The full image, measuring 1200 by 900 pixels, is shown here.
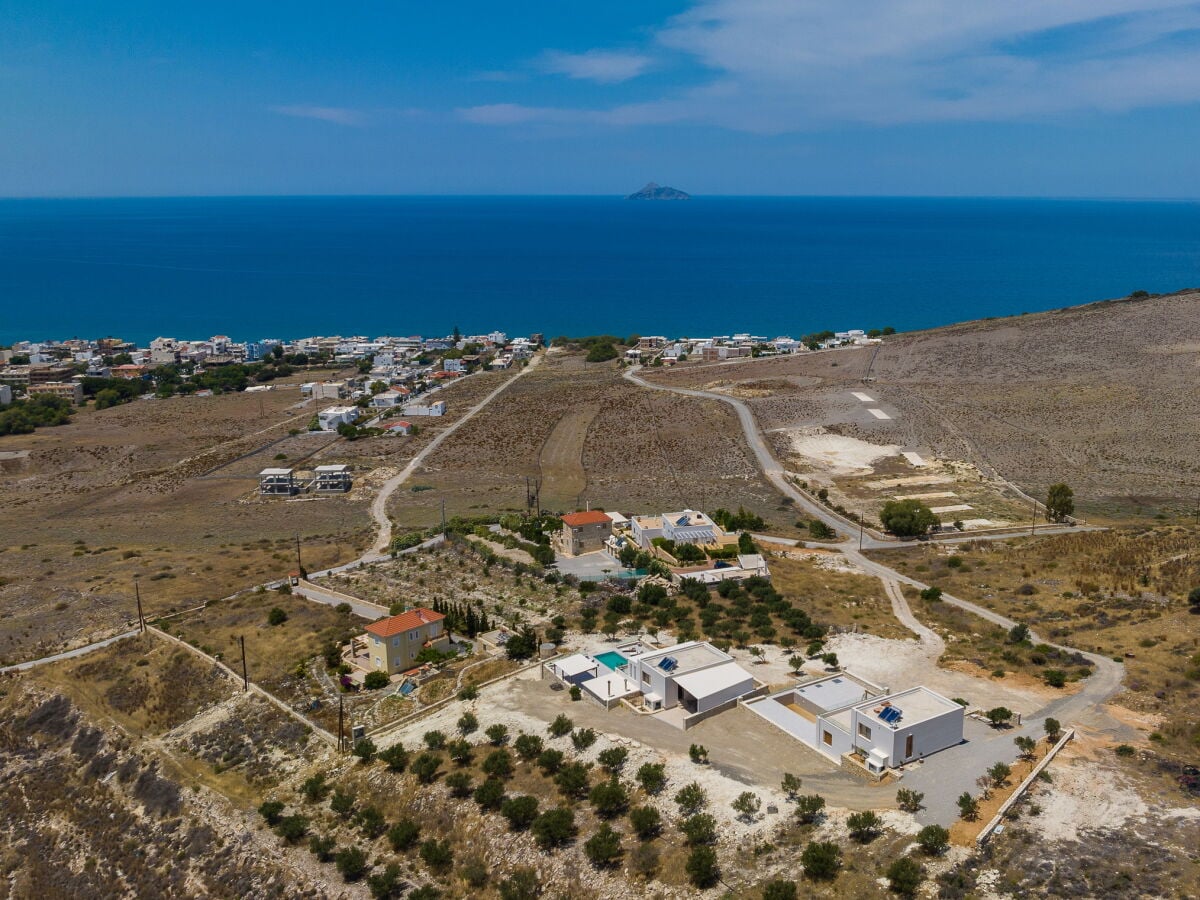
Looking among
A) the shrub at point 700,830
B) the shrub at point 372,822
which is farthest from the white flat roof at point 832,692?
the shrub at point 372,822

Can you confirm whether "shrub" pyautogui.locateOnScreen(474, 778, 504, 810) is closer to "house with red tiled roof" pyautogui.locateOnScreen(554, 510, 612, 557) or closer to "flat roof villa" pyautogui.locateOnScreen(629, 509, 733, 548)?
"house with red tiled roof" pyautogui.locateOnScreen(554, 510, 612, 557)

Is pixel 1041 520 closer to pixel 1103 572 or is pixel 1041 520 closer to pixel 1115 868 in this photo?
pixel 1103 572

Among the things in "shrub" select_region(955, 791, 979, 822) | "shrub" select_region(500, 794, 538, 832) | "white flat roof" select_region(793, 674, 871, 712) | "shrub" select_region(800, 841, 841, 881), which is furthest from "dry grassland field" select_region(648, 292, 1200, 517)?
"shrub" select_region(500, 794, 538, 832)

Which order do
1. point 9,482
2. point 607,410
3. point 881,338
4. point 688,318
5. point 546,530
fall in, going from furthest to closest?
point 688,318
point 881,338
point 607,410
point 9,482
point 546,530

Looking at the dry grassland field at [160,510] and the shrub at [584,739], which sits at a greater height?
the shrub at [584,739]

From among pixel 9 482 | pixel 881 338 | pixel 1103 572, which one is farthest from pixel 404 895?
pixel 881 338

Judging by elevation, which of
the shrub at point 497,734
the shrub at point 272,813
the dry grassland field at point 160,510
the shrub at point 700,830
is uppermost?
the shrub at point 700,830

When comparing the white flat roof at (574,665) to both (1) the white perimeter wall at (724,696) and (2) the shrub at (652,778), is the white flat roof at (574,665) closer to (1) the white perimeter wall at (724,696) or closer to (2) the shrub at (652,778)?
(1) the white perimeter wall at (724,696)
